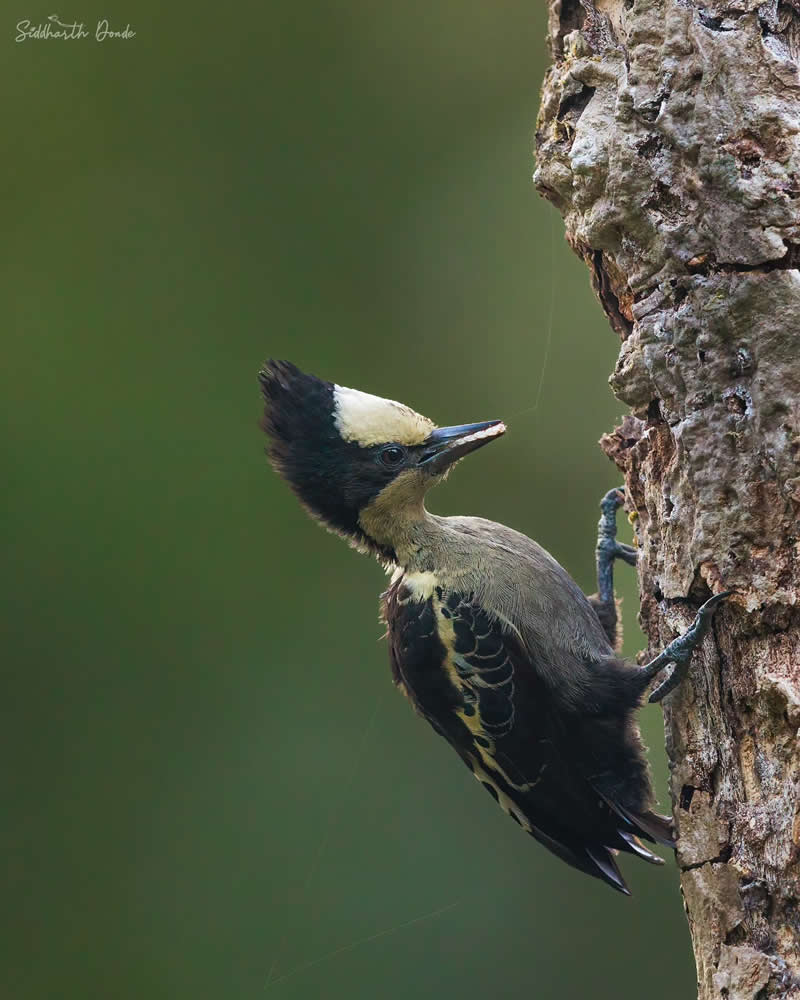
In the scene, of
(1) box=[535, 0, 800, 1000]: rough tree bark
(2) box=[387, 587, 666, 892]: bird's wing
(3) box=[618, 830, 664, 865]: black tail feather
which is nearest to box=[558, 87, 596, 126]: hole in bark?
(1) box=[535, 0, 800, 1000]: rough tree bark

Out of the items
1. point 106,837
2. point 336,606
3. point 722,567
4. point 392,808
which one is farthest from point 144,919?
point 722,567

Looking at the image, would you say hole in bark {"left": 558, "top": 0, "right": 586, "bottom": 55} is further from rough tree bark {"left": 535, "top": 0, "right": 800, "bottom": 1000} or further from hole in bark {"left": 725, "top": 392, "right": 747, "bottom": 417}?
hole in bark {"left": 725, "top": 392, "right": 747, "bottom": 417}

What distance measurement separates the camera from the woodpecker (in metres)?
3.19

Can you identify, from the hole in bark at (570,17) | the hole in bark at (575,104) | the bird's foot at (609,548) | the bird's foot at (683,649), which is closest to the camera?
the bird's foot at (683,649)

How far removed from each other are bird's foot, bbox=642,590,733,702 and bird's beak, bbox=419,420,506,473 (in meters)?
A: 0.91

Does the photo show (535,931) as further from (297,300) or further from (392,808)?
(297,300)

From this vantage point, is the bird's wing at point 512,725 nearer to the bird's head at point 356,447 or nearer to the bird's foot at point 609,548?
the bird's head at point 356,447

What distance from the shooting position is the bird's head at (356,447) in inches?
133

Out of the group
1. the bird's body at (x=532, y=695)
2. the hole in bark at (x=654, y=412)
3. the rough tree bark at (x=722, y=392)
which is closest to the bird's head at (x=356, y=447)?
the bird's body at (x=532, y=695)

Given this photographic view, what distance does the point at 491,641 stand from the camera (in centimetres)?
323

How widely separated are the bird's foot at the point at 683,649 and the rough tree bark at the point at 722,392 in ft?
0.09

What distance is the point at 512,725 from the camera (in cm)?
320

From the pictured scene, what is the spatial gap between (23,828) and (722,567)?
440cm

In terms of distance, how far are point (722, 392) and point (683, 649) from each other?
0.58 m
